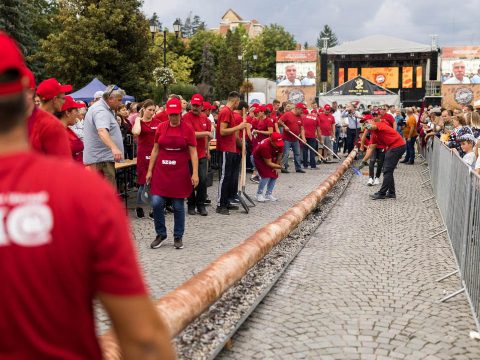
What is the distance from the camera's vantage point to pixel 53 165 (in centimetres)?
141

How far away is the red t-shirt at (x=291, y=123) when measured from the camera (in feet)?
58.3

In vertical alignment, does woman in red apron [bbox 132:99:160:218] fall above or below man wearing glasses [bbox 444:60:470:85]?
below

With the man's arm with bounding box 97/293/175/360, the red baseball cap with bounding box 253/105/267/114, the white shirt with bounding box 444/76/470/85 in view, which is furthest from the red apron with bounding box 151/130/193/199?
the white shirt with bounding box 444/76/470/85

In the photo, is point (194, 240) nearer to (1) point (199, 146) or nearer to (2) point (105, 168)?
(2) point (105, 168)

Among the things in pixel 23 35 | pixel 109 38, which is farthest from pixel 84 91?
pixel 23 35

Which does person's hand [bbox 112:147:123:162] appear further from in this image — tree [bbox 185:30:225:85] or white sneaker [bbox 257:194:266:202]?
tree [bbox 185:30:225:85]

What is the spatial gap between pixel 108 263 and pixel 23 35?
45.7 m

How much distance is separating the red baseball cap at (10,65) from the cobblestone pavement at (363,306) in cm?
335

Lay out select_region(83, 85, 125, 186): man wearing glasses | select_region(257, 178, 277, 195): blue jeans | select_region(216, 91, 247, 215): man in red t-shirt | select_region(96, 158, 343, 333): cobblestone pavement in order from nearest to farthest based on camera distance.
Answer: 1. select_region(96, 158, 343, 333): cobblestone pavement
2. select_region(83, 85, 125, 186): man wearing glasses
3. select_region(216, 91, 247, 215): man in red t-shirt
4. select_region(257, 178, 277, 195): blue jeans

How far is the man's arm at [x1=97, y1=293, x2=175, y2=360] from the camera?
1.43m

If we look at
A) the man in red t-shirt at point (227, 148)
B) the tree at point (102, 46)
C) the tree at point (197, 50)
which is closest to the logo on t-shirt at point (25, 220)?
the man in red t-shirt at point (227, 148)

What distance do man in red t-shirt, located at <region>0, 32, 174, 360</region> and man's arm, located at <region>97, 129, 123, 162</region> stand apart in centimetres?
585

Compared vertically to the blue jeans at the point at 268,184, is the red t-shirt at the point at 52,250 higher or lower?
higher

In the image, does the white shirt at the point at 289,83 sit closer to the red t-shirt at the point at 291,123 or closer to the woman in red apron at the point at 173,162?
the red t-shirt at the point at 291,123
